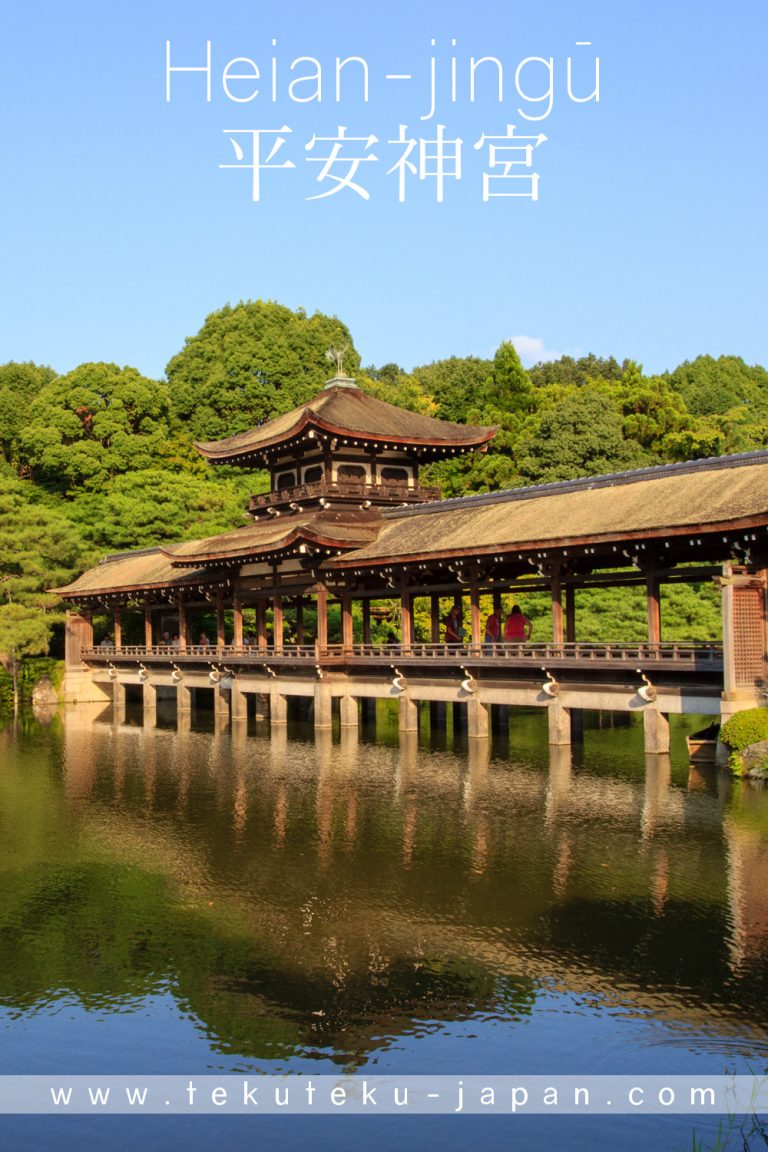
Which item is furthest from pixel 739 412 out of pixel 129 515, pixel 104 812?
pixel 104 812

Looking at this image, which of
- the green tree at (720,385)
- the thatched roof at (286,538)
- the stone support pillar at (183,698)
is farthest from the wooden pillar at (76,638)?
the green tree at (720,385)

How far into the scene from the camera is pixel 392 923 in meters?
15.7

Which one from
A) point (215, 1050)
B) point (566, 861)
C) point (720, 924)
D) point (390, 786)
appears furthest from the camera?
point (390, 786)

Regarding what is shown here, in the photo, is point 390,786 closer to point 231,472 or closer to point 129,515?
point 129,515

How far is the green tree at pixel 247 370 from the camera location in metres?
85.5

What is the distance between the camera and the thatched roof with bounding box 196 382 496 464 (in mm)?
41812

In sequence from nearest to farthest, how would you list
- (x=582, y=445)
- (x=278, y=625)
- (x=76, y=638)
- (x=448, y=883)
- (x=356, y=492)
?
(x=448, y=883) < (x=278, y=625) < (x=356, y=492) < (x=76, y=638) < (x=582, y=445)

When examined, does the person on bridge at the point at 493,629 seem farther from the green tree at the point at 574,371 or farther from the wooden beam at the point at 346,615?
the green tree at the point at 574,371

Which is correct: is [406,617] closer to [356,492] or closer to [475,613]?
[475,613]

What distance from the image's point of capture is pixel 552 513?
108 feet

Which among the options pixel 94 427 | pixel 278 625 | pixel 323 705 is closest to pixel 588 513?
pixel 323 705

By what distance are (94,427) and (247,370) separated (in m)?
14.3

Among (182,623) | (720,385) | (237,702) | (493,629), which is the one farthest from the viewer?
(720,385)

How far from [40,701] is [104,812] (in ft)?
104
